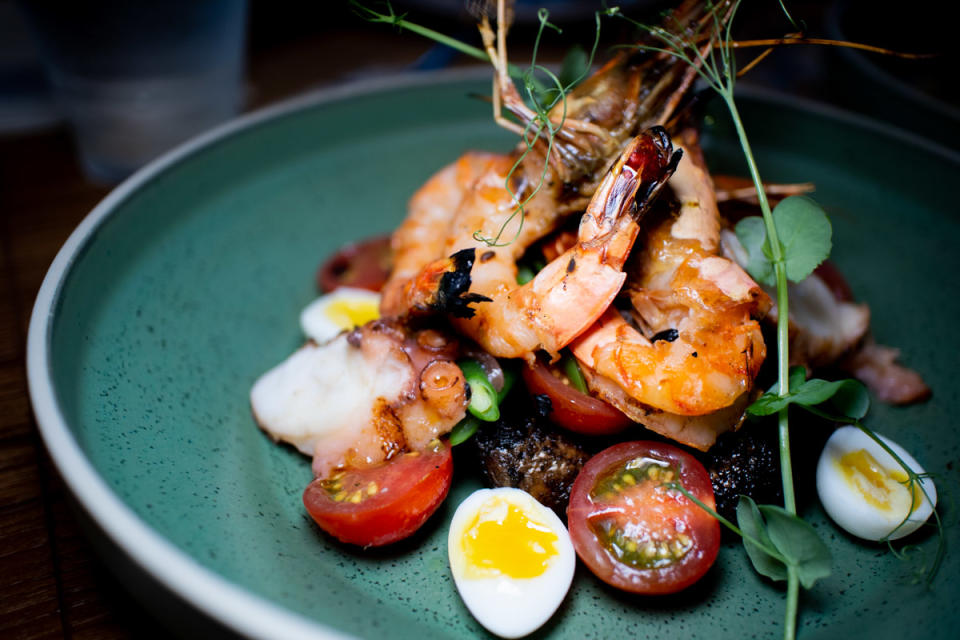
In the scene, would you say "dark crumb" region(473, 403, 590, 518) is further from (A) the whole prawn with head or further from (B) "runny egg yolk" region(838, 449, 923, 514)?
(B) "runny egg yolk" region(838, 449, 923, 514)

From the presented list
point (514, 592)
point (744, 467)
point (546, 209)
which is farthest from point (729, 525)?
point (546, 209)

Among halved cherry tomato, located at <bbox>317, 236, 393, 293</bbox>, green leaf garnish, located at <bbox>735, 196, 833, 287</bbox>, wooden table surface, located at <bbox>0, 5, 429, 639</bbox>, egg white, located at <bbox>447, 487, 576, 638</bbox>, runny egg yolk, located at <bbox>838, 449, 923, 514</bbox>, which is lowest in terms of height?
wooden table surface, located at <bbox>0, 5, 429, 639</bbox>

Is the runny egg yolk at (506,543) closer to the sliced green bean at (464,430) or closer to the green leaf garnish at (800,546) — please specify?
the sliced green bean at (464,430)

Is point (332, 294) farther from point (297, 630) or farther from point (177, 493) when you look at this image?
point (297, 630)

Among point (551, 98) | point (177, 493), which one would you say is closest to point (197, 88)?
point (551, 98)

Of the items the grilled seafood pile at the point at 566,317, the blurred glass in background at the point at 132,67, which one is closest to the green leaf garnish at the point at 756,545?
the grilled seafood pile at the point at 566,317

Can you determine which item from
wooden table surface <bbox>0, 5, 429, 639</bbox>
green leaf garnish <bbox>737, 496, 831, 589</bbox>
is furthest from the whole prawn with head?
wooden table surface <bbox>0, 5, 429, 639</bbox>

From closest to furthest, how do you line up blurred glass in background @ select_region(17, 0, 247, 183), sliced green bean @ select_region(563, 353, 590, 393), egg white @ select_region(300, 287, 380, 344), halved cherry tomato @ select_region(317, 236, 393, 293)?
sliced green bean @ select_region(563, 353, 590, 393) → egg white @ select_region(300, 287, 380, 344) → halved cherry tomato @ select_region(317, 236, 393, 293) → blurred glass in background @ select_region(17, 0, 247, 183)

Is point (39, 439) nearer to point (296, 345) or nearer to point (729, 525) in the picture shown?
point (296, 345)
